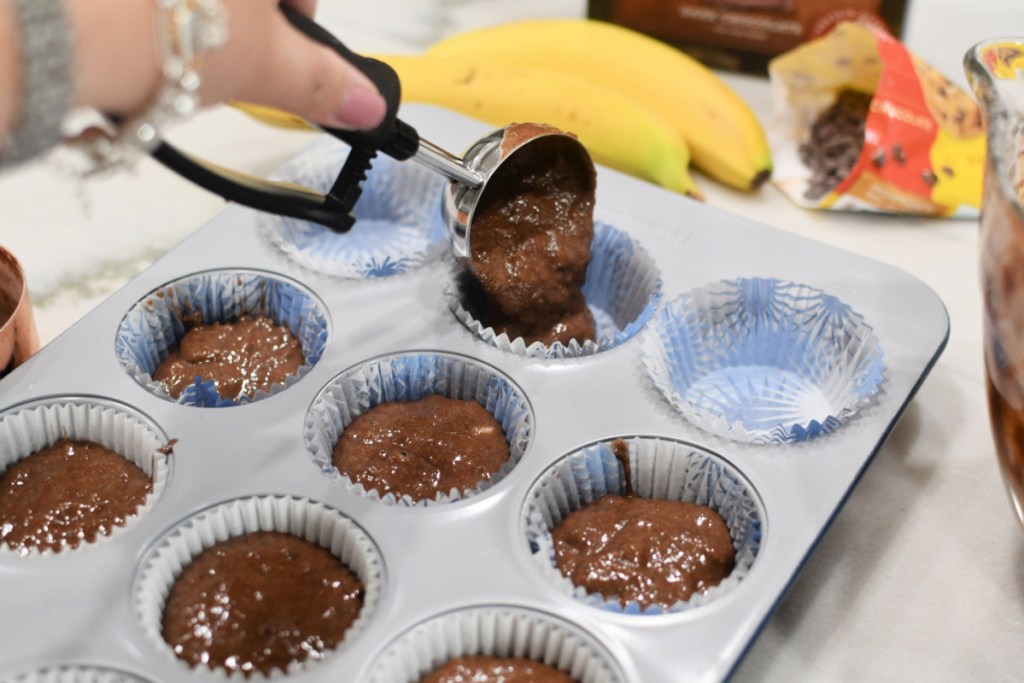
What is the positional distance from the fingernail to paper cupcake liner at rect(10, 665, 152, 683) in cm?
52

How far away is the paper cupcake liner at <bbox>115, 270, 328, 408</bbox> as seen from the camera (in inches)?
51.7

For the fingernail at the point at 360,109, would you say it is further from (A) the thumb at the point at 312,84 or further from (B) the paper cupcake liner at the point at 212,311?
(B) the paper cupcake liner at the point at 212,311

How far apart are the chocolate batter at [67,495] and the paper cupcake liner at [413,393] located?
0.20 metres

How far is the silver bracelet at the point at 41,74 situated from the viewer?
714mm

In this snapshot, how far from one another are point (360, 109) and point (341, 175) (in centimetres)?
13

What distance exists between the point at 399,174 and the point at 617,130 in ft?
1.12

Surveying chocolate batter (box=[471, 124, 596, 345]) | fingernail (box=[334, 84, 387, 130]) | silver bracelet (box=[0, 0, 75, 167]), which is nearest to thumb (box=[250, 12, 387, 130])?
fingernail (box=[334, 84, 387, 130])

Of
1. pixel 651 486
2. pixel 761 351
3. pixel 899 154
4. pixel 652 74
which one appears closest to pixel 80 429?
pixel 651 486

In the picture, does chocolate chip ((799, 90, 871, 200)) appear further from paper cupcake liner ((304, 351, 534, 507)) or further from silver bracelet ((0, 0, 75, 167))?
silver bracelet ((0, 0, 75, 167))

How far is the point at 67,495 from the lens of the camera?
3.78 ft

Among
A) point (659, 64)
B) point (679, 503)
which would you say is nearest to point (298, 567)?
point (679, 503)

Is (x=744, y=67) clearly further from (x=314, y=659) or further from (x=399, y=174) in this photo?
(x=314, y=659)

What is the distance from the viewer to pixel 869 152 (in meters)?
1.61

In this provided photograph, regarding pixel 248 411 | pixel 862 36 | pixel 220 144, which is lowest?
pixel 220 144
